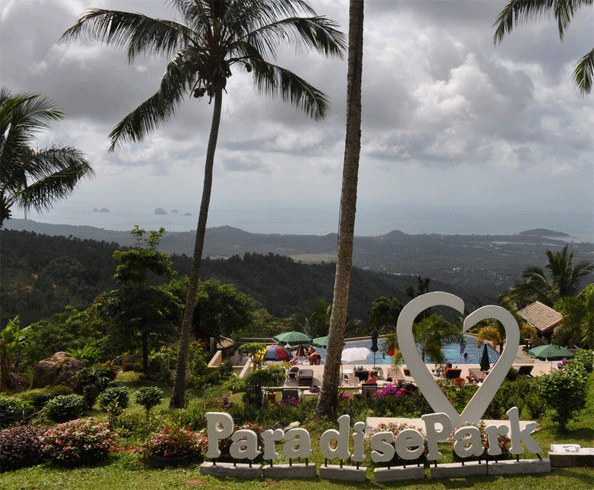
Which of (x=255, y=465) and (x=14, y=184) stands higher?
(x=14, y=184)

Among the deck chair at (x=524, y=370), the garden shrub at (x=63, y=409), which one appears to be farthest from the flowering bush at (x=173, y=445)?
the deck chair at (x=524, y=370)

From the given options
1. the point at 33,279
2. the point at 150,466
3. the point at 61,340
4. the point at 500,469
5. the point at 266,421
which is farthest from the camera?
the point at 33,279

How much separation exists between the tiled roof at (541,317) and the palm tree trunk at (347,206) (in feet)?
58.3

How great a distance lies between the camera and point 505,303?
35.4m

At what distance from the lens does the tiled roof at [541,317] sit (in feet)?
92.0

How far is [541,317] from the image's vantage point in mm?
29406

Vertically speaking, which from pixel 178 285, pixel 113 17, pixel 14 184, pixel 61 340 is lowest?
pixel 61 340

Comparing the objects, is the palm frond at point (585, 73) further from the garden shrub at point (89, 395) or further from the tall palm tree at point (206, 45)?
the garden shrub at point (89, 395)

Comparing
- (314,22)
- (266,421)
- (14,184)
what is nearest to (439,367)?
(266,421)

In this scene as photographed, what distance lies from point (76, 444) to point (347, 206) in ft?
23.9

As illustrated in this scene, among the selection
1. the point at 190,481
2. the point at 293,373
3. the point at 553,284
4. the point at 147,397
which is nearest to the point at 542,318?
the point at 553,284

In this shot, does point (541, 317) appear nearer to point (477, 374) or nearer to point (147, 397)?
point (477, 374)

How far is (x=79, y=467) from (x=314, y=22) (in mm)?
11232

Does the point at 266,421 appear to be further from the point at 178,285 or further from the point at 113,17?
the point at 178,285
